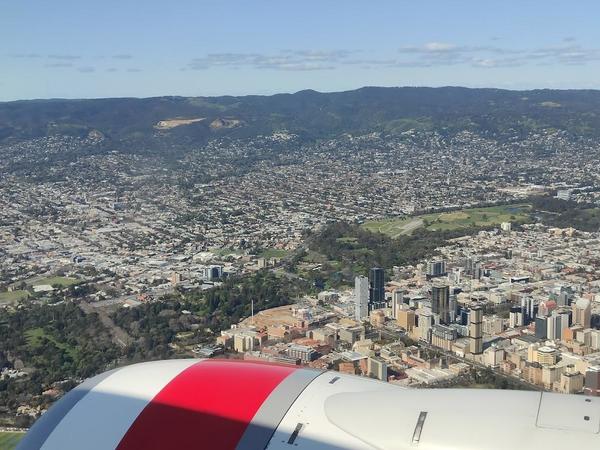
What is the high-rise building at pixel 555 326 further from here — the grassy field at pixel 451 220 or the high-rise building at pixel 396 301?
the grassy field at pixel 451 220

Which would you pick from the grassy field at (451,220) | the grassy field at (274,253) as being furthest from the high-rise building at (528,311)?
the grassy field at (451,220)

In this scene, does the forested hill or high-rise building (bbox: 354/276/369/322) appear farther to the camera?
the forested hill

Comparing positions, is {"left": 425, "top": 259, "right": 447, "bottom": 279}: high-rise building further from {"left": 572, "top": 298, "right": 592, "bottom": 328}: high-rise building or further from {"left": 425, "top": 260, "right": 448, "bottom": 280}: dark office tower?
{"left": 572, "top": 298, "right": 592, "bottom": 328}: high-rise building

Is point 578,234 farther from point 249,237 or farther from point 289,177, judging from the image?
point 289,177

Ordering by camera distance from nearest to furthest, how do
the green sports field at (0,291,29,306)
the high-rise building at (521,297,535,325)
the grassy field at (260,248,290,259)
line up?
the high-rise building at (521,297,535,325), the green sports field at (0,291,29,306), the grassy field at (260,248,290,259)

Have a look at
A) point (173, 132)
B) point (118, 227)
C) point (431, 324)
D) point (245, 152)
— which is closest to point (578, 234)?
point (431, 324)

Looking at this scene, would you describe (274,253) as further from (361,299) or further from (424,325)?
(424,325)

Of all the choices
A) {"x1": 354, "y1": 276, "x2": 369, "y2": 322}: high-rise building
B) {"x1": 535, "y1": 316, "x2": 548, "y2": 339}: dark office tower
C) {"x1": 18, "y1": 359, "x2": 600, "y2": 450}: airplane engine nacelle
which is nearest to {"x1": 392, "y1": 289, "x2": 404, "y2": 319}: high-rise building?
{"x1": 354, "y1": 276, "x2": 369, "y2": 322}: high-rise building
